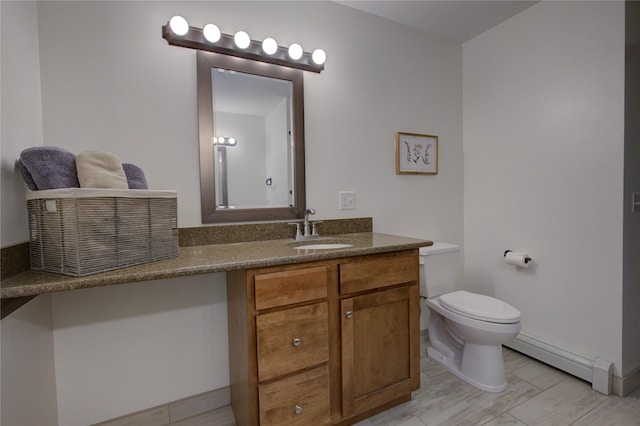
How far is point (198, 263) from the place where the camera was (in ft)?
3.45

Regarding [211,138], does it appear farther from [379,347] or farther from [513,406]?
[513,406]

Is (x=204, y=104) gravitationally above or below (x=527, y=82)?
below

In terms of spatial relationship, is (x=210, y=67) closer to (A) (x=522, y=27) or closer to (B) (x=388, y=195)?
(B) (x=388, y=195)

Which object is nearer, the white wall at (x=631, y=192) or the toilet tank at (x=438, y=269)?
the white wall at (x=631, y=192)

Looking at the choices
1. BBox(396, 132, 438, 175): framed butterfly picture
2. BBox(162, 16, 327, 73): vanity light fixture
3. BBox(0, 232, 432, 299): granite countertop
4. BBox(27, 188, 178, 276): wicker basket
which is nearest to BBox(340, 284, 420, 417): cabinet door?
BBox(0, 232, 432, 299): granite countertop

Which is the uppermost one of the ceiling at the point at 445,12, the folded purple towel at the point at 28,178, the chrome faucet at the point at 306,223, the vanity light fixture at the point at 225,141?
the ceiling at the point at 445,12

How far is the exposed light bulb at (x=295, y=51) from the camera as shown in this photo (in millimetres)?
1591

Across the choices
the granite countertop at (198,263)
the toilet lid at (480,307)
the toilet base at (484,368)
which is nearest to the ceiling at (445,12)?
the granite countertop at (198,263)

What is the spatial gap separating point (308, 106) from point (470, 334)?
5.23 feet

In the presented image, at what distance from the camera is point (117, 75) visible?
4.33ft

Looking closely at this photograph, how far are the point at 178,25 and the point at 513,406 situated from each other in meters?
2.47

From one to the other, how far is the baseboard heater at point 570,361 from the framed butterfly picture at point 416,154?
1307 mm

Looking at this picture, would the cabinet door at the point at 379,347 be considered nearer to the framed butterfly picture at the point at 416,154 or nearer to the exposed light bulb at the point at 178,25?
the framed butterfly picture at the point at 416,154

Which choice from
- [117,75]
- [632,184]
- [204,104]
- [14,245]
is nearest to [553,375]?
[632,184]
